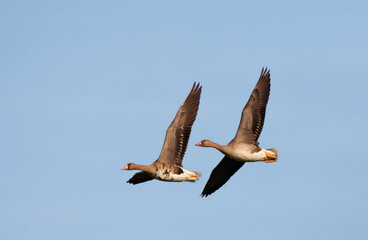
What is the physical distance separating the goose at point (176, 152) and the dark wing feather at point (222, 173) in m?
2.83

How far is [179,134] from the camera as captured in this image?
33656 millimetres

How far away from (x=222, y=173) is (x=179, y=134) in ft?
12.4

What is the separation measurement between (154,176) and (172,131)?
204cm

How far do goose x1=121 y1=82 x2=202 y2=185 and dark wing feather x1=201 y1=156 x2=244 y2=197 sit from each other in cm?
283

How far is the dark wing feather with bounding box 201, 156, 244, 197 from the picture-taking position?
35.9m

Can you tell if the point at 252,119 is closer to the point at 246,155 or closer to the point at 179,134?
the point at 246,155

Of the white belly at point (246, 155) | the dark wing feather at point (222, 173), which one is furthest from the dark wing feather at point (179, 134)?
the dark wing feather at point (222, 173)

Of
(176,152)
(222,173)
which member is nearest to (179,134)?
(176,152)

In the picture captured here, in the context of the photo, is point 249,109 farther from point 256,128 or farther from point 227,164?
point 227,164

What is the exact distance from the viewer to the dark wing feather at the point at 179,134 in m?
33.3

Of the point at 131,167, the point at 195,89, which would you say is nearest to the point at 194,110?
the point at 195,89

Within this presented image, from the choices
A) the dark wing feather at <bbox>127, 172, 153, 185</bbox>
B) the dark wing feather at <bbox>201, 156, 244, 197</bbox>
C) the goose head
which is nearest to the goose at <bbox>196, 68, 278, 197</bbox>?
the dark wing feather at <bbox>201, 156, 244, 197</bbox>

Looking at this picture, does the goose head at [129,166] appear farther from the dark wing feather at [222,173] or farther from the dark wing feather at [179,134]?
the dark wing feather at [222,173]

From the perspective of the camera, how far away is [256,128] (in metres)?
33.8
